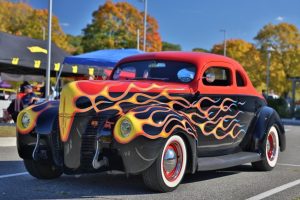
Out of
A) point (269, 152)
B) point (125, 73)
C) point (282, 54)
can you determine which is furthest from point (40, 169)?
point (282, 54)

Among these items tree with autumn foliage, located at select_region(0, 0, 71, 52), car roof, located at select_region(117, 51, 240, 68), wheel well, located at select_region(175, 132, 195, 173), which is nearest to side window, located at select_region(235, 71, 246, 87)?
car roof, located at select_region(117, 51, 240, 68)

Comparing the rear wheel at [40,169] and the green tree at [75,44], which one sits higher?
the green tree at [75,44]

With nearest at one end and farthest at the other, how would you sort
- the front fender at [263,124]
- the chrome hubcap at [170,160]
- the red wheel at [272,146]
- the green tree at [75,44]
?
the chrome hubcap at [170,160]
the front fender at [263,124]
the red wheel at [272,146]
the green tree at [75,44]

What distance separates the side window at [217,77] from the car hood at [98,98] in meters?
1.23

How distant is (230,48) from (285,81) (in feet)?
68.1

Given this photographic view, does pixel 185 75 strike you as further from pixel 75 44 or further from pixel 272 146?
pixel 75 44

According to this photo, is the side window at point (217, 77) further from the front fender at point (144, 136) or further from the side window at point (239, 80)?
the front fender at point (144, 136)

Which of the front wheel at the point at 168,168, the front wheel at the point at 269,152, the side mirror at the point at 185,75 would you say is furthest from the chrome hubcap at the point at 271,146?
the front wheel at the point at 168,168

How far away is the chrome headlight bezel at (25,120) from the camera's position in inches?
253

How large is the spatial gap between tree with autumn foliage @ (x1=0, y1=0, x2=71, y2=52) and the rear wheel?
48.0 metres

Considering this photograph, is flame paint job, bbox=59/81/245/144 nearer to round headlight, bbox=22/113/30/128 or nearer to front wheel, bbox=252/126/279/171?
round headlight, bbox=22/113/30/128

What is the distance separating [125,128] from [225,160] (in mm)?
1873

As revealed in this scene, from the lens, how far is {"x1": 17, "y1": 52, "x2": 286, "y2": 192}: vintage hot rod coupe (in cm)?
562

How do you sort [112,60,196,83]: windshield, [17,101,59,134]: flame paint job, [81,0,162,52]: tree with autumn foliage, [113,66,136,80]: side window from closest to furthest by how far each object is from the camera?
1. [17,101,59,134]: flame paint job
2. [112,60,196,83]: windshield
3. [113,66,136,80]: side window
4. [81,0,162,52]: tree with autumn foliage
